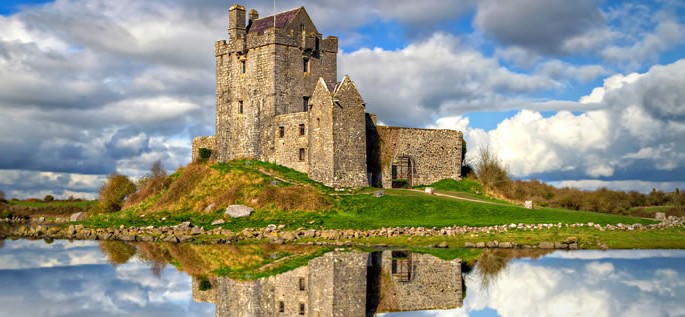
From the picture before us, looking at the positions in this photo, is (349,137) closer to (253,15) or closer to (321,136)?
(321,136)

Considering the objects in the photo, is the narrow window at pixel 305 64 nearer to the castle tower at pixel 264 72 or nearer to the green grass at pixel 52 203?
the castle tower at pixel 264 72

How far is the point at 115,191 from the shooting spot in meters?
59.4

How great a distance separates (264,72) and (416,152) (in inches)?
445

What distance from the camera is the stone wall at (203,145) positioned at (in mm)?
57950

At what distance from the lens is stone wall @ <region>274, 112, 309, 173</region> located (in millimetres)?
49438

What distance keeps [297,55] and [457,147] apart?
12.7m

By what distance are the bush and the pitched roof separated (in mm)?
15505

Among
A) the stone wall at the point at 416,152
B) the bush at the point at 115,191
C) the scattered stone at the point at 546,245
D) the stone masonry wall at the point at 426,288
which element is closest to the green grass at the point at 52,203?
the bush at the point at 115,191

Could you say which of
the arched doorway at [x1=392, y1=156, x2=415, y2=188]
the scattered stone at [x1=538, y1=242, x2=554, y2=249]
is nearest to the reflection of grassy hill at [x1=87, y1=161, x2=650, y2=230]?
the arched doorway at [x1=392, y1=156, x2=415, y2=188]

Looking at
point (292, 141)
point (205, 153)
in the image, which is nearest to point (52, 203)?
point (205, 153)

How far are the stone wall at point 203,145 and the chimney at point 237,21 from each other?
8455 mm

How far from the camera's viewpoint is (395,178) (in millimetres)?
51938

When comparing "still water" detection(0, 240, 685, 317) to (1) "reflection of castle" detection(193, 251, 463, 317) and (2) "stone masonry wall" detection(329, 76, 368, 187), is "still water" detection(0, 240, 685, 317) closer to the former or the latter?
(1) "reflection of castle" detection(193, 251, 463, 317)

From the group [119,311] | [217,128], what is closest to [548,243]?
[119,311]
